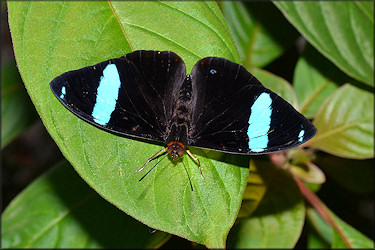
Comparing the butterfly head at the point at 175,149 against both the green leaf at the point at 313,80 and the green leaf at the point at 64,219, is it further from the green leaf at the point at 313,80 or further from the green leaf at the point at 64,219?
the green leaf at the point at 313,80

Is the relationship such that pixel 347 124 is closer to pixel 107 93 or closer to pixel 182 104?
pixel 182 104

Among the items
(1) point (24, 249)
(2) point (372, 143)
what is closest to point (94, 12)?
(1) point (24, 249)

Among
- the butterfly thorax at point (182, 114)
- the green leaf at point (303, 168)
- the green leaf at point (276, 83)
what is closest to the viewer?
the butterfly thorax at point (182, 114)

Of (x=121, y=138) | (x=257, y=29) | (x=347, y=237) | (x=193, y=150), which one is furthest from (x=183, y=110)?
(x=347, y=237)

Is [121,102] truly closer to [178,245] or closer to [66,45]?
[66,45]

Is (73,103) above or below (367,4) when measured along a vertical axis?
above

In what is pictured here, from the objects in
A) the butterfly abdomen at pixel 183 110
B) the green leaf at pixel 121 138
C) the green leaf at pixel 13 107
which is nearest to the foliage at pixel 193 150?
the green leaf at pixel 121 138

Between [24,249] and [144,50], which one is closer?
[144,50]

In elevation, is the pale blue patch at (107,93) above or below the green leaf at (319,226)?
above
